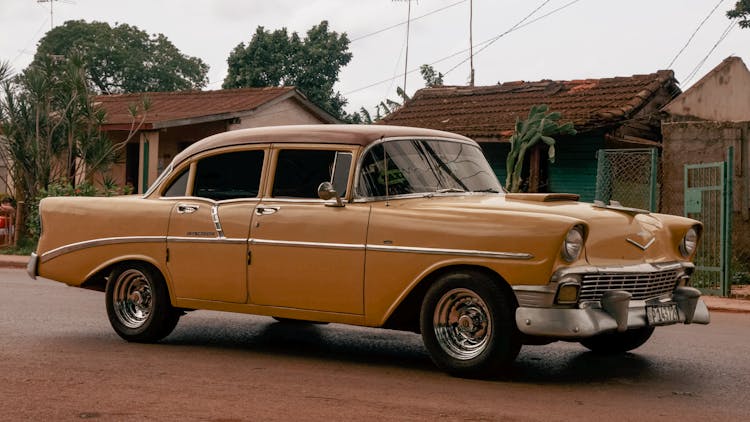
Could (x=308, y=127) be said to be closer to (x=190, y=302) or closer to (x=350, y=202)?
(x=350, y=202)

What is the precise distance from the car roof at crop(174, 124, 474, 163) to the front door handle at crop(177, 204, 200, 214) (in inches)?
19.7

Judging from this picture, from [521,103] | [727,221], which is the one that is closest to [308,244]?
[727,221]

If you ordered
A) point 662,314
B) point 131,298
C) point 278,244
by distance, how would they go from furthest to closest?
point 131,298 → point 278,244 → point 662,314

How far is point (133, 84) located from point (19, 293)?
160ft

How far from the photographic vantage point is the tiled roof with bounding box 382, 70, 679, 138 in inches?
835

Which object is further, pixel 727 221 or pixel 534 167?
pixel 534 167

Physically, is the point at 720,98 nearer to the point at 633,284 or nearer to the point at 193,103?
the point at 193,103

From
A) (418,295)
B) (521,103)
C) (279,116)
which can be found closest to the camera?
(418,295)

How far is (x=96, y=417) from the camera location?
548cm

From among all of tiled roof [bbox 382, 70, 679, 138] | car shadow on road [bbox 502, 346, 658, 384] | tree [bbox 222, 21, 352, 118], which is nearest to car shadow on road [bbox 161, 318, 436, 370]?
car shadow on road [bbox 502, 346, 658, 384]

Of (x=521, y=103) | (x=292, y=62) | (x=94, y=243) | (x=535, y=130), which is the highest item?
(x=292, y=62)

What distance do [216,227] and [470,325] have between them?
2309mm

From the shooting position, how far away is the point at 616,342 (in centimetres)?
795

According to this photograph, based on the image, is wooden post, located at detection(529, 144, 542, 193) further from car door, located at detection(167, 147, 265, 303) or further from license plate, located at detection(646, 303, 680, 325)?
license plate, located at detection(646, 303, 680, 325)
